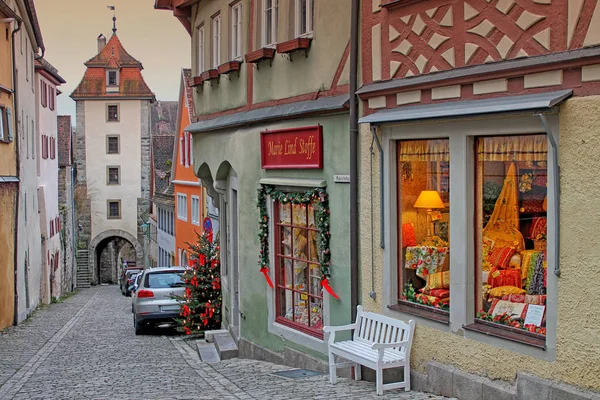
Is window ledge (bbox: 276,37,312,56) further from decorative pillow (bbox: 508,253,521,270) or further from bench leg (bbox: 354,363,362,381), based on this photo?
decorative pillow (bbox: 508,253,521,270)

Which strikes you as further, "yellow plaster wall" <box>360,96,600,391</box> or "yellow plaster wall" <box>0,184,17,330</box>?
"yellow plaster wall" <box>0,184,17,330</box>

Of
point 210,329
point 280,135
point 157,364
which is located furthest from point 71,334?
point 280,135

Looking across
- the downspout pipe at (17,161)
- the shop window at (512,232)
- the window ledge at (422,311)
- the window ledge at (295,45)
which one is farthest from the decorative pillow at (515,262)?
the downspout pipe at (17,161)

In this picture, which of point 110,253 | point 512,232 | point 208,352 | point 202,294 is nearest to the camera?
point 512,232

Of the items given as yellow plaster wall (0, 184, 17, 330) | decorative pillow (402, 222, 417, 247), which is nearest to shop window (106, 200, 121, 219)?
yellow plaster wall (0, 184, 17, 330)

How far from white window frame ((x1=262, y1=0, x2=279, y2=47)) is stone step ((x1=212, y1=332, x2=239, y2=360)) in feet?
16.4

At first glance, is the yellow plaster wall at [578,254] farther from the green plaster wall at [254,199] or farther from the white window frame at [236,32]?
the white window frame at [236,32]

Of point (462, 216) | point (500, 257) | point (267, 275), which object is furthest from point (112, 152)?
A: point (500, 257)

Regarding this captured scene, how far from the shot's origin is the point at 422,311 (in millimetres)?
8852

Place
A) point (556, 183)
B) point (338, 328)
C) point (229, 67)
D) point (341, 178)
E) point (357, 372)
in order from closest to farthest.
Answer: point (556, 183) < point (338, 328) < point (357, 372) < point (341, 178) < point (229, 67)

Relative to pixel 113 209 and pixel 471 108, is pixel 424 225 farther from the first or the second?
pixel 113 209

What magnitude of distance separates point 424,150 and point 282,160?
3.56 m

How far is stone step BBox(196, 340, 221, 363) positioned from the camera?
1464 cm

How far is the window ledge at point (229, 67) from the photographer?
1393 centimetres
